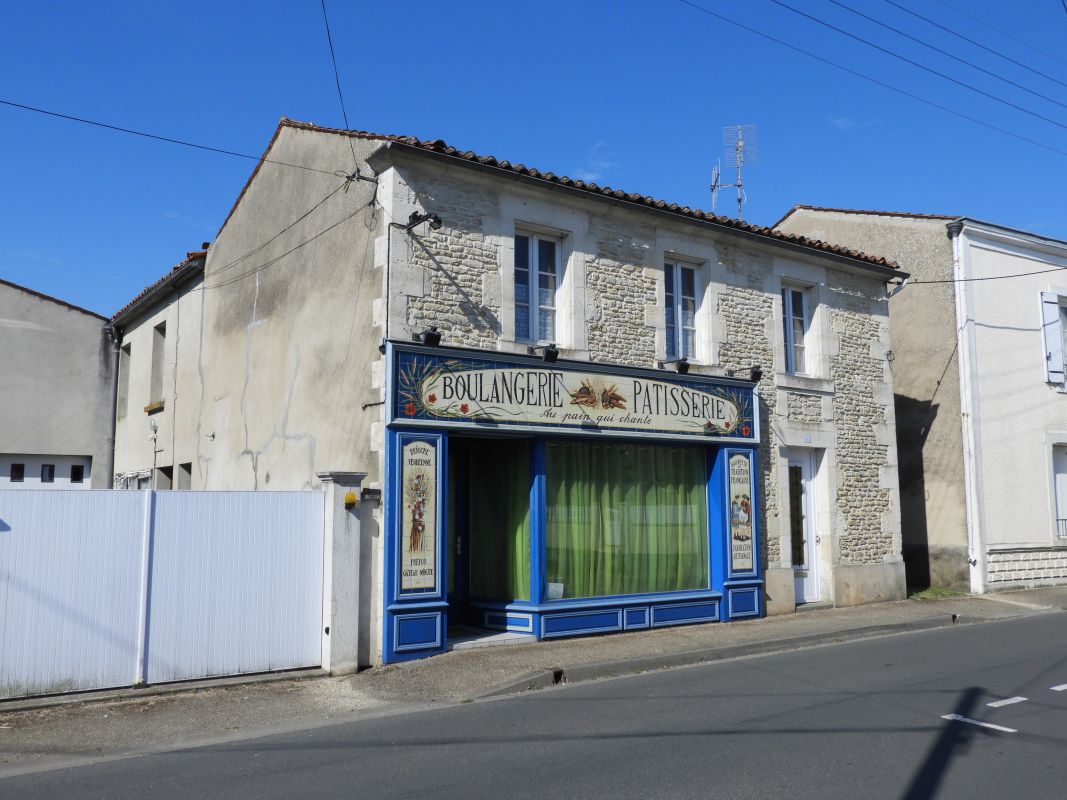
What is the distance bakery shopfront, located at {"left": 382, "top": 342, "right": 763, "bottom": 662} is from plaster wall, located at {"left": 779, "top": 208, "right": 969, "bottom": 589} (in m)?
4.88

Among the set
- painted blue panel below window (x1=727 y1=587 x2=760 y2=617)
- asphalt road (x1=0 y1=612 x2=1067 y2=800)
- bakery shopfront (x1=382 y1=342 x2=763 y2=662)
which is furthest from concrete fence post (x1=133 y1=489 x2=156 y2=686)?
painted blue panel below window (x1=727 y1=587 x2=760 y2=617)

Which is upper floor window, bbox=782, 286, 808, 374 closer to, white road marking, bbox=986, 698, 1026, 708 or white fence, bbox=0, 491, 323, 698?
white road marking, bbox=986, 698, 1026, 708

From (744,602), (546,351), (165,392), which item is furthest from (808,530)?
(165,392)

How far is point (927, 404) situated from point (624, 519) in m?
7.35

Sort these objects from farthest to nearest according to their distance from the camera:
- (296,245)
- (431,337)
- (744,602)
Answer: (744,602) → (296,245) → (431,337)

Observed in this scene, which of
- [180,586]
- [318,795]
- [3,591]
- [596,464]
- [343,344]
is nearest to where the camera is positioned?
[318,795]

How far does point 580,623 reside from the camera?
10.9 m

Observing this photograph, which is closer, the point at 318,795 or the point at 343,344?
the point at 318,795

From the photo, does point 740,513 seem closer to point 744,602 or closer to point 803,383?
point 744,602

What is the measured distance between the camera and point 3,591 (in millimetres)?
7527

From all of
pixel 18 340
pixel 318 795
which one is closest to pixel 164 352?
pixel 18 340

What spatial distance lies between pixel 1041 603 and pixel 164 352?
15.5m

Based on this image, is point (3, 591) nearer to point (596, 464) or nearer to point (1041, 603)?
point (596, 464)

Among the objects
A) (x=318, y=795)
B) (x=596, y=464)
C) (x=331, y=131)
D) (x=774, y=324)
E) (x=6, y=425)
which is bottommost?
(x=318, y=795)
